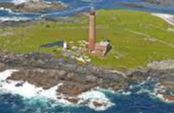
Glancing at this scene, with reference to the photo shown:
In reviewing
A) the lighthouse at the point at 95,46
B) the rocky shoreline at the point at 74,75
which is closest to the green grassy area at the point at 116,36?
the lighthouse at the point at 95,46

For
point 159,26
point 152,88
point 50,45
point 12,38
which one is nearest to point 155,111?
point 152,88

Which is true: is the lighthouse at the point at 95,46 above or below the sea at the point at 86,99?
above

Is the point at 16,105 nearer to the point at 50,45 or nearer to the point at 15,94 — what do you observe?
the point at 15,94

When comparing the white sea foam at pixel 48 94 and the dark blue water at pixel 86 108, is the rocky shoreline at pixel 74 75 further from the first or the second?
the dark blue water at pixel 86 108

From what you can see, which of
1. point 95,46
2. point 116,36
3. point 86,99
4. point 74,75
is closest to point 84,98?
point 86,99

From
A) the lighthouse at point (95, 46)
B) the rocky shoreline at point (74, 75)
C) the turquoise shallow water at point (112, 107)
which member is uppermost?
the lighthouse at point (95, 46)

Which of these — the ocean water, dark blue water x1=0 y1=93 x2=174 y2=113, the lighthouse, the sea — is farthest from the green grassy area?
dark blue water x1=0 y1=93 x2=174 y2=113
